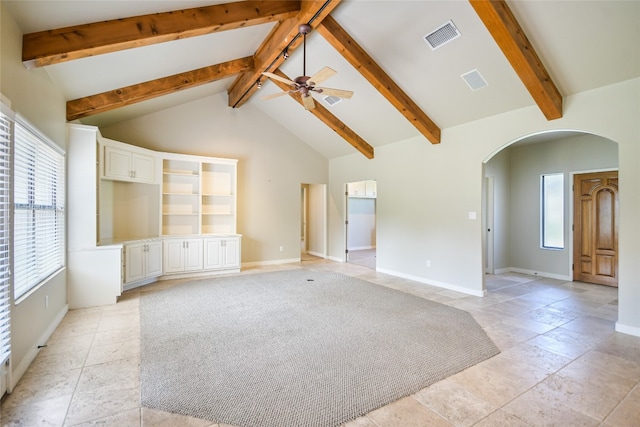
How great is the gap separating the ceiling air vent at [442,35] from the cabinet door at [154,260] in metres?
5.43

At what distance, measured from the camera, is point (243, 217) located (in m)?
7.13

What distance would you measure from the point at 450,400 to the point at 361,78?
14.7ft

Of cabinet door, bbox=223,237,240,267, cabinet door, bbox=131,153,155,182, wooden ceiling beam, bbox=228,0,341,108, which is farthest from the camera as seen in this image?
cabinet door, bbox=223,237,240,267

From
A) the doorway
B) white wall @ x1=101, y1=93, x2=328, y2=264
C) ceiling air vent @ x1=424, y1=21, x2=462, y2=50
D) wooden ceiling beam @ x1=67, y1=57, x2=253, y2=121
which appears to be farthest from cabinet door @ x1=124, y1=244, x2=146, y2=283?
ceiling air vent @ x1=424, y1=21, x2=462, y2=50

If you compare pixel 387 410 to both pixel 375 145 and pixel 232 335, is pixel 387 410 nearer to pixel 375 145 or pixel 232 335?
pixel 232 335

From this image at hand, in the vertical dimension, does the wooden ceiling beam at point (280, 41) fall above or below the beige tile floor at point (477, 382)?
above

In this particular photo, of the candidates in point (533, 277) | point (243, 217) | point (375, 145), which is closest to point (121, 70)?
point (243, 217)

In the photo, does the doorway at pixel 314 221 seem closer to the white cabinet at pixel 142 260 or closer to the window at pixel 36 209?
the white cabinet at pixel 142 260

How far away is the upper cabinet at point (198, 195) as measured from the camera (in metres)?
6.11

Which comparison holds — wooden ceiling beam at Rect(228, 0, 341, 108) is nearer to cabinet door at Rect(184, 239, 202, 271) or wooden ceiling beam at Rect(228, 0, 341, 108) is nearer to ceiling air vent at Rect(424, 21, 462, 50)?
ceiling air vent at Rect(424, 21, 462, 50)

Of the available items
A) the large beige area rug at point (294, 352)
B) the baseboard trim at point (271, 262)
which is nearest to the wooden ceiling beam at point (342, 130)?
the baseboard trim at point (271, 262)

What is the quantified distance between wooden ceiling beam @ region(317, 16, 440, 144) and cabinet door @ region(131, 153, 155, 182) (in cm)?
378

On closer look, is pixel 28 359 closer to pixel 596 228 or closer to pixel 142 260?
pixel 142 260

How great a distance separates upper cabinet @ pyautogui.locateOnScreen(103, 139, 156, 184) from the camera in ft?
15.7
